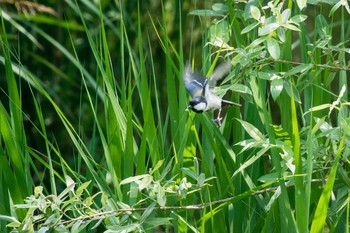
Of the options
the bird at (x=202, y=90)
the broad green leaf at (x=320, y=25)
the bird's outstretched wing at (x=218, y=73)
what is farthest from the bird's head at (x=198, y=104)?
the broad green leaf at (x=320, y=25)

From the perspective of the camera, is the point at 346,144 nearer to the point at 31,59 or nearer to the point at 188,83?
the point at 188,83

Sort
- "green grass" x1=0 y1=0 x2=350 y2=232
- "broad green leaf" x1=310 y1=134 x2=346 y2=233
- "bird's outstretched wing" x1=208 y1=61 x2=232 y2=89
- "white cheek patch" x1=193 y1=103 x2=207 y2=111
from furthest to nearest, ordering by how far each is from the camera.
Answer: "bird's outstretched wing" x1=208 y1=61 x2=232 y2=89 → "white cheek patch" x1=193 y1=103 x2=207 y2=111 → "green grass" x1=0 y1=0 x2=350 y2=232 → "broad green leaf" x1=310 y1=134 x2=346 y2=233

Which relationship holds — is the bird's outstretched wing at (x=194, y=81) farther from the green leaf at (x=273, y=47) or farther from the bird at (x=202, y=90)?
the green leaf at (x=273, y=47)

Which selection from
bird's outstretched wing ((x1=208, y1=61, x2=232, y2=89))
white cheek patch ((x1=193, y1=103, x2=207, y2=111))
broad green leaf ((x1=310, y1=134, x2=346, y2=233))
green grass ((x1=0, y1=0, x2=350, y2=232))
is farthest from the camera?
bird's outstretched wing ((x1=208, y1=61, x2=232, y2=89))

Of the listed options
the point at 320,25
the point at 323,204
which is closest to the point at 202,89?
the point at 320,25

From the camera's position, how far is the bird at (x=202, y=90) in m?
1.84

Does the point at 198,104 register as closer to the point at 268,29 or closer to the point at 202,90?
the point at 202,90

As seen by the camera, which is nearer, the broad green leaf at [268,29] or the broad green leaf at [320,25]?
the broad green leaf at [268,29]

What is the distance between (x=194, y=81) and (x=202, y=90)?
74 millimetres

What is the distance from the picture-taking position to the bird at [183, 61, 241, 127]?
6.04 feet

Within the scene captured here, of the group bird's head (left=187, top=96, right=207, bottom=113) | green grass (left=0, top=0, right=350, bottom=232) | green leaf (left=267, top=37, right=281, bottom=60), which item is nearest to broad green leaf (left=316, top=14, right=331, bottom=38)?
green grass (left=0, top=0, right=350, bottom=232)

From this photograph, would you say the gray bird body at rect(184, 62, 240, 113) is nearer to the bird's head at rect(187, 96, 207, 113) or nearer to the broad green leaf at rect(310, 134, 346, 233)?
the bird's head at rect(187, 96, 207, 113)

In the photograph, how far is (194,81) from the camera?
1945mm

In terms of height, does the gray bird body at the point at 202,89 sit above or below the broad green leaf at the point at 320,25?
below
